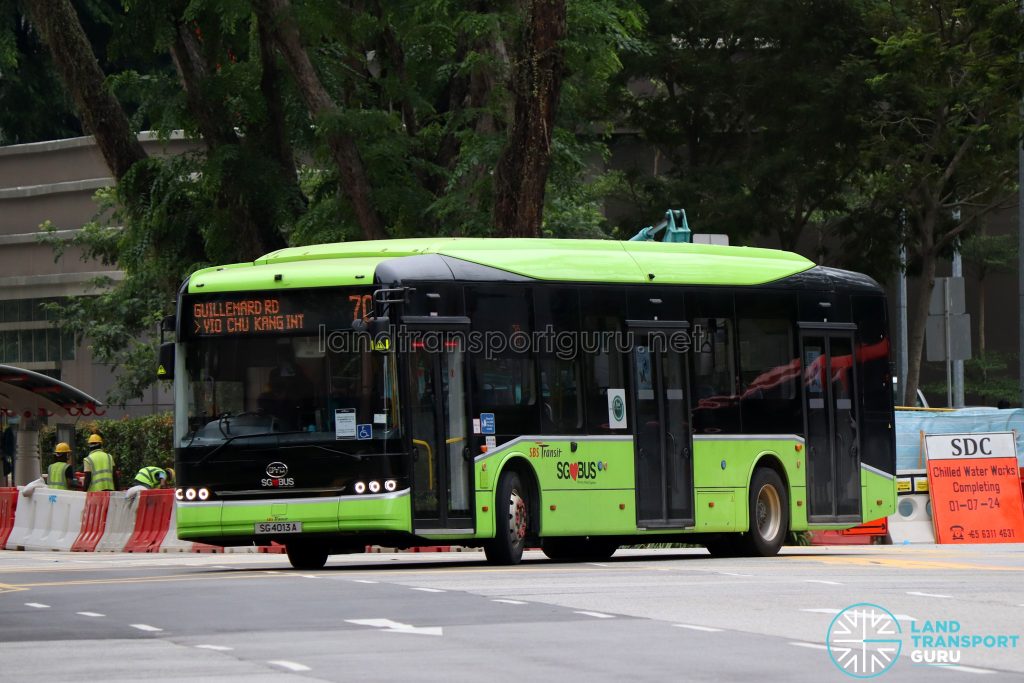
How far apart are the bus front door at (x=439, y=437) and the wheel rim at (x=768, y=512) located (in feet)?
14.9

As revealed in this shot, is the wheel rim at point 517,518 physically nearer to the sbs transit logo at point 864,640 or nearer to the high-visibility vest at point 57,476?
the sbs transit logo at point 864,640

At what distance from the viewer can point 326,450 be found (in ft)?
62.5

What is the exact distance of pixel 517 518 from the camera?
20062 mm

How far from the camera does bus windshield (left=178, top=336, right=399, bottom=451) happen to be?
62.4 feet

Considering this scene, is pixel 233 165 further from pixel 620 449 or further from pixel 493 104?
pixel 620 449

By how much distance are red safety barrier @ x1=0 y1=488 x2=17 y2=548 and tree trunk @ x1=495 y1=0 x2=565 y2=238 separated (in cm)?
1018

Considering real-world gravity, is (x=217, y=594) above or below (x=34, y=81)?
below

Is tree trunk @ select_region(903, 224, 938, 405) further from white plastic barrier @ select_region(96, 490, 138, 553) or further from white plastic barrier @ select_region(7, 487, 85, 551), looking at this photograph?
white plastic barrier @ select_region(7, 487, 85, 551)

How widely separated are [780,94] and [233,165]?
485 inches

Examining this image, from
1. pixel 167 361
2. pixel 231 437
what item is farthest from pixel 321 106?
pixel 231 437

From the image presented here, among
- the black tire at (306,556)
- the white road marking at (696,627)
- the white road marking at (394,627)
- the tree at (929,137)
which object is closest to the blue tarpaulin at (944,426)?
the tree at (929,137)

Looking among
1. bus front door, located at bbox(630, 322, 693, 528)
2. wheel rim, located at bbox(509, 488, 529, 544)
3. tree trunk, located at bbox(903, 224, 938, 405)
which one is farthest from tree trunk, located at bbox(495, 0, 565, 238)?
tree trunk, located at bbox(903, 224, 938, 405)

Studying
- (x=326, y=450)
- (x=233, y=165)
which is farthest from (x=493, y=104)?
(x=326, y=450)

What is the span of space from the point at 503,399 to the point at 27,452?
1974 cm
